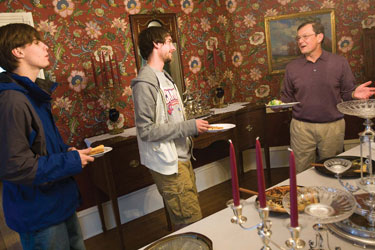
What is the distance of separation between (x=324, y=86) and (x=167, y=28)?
1726 mm

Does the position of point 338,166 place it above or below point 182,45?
below

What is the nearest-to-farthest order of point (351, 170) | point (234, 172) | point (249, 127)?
point (234, 172) → point (351, 170) → point (249, 127)

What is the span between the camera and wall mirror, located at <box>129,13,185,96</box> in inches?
120

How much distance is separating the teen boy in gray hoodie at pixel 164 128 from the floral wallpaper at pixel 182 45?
0.99 m

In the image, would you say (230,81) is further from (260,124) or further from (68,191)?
(68,191)

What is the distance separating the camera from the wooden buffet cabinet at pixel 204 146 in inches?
96.8

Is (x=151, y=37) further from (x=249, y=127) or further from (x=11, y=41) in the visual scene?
(x=249, y=127)

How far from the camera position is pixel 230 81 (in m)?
3.94

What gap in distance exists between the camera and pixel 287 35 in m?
3.67

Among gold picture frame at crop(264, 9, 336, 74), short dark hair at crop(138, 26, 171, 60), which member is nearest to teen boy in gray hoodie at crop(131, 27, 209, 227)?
short dark hair at crop(138, 26, 171, 60)

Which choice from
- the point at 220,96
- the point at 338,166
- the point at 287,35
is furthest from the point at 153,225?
the point at 287,35

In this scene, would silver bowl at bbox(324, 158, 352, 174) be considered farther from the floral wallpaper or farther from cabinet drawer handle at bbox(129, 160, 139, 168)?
the floral wallpaper

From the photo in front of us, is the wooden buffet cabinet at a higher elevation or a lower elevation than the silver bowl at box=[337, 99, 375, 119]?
lower


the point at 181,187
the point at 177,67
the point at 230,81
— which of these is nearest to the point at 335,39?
the point at 230,81
